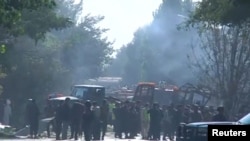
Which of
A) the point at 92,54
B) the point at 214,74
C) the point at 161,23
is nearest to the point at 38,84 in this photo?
the point at 214,74

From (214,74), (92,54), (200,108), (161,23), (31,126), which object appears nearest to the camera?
(31,126)

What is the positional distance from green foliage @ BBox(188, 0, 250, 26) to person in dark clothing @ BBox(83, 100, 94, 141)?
5734 millimetres

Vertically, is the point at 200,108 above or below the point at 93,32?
below

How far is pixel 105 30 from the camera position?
108 metres

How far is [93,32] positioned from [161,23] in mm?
10780

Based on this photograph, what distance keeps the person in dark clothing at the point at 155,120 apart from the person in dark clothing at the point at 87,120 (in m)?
5.23

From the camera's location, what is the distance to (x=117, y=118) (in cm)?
4456

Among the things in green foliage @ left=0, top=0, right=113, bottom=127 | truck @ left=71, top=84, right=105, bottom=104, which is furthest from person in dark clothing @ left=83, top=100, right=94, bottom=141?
truck @ left=71, top=84, right=105, bottom=104

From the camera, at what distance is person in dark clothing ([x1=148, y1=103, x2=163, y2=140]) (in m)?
42.2

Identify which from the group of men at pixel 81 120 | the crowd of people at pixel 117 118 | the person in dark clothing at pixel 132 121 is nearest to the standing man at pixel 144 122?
the crowd of people at pixel 117 118

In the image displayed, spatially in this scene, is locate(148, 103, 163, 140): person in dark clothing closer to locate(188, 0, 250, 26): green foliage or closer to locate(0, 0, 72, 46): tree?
locate(188, 0, 250, 26): green foliage

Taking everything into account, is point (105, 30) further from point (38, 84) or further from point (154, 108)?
point (154, 108)

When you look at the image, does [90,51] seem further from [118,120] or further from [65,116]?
[65,116]

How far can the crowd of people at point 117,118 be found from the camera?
3834 centimetres
